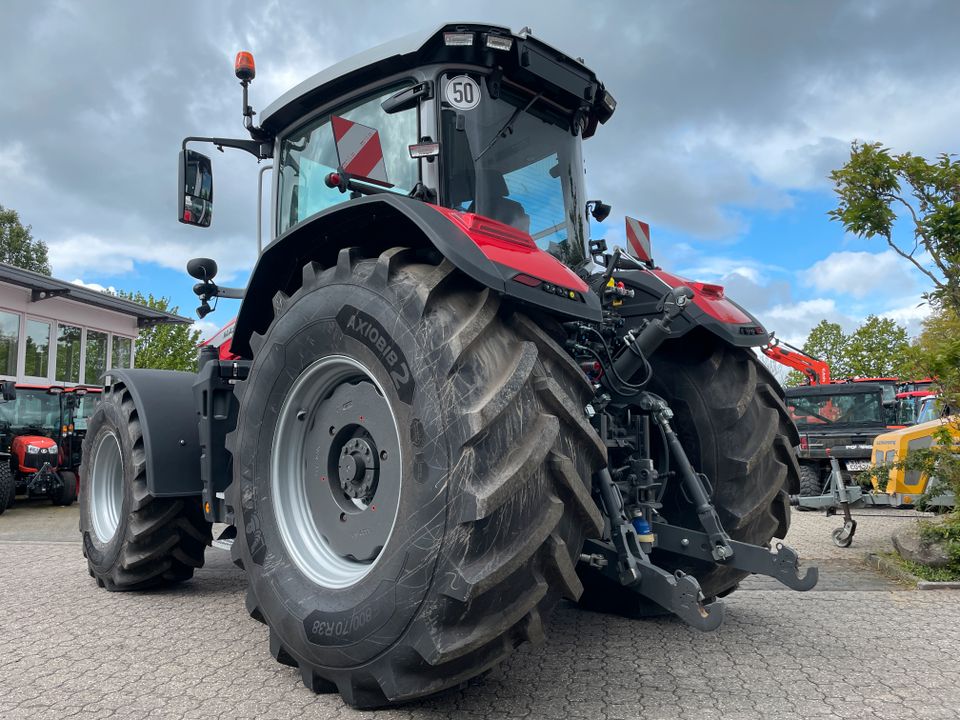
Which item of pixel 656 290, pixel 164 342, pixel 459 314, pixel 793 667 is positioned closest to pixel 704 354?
pixel 656 290

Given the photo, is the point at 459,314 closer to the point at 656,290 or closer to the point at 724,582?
the point at 656,290

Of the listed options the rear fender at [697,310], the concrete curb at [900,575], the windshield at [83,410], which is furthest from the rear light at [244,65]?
the windshield at [83,410]

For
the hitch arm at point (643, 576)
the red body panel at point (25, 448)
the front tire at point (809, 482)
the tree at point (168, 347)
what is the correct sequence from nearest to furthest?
the hitch arm at point (643, 576)
the red body panel at point (25, 448)
the front tire at point (809, 482)
the tree at point (168, 347)

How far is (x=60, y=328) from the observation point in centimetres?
1744

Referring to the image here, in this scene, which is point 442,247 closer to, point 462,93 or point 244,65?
point 462,93

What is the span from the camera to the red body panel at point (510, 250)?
2.43 m

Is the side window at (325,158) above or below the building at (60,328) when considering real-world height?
below

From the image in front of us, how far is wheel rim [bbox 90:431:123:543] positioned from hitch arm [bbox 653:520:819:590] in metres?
3.48

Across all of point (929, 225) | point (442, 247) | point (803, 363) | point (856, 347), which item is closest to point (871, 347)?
point (856, 347)

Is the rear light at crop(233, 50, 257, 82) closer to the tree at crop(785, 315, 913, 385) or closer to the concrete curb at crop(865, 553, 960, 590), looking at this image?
the concrete curb at crop(865, 553, 960, 590)

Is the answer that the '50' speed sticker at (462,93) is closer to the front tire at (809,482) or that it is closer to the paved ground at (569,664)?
the paved ground at (569,664)

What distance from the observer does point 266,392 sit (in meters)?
3.00

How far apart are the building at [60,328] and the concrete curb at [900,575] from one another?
15.7m

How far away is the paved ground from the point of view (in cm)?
258
